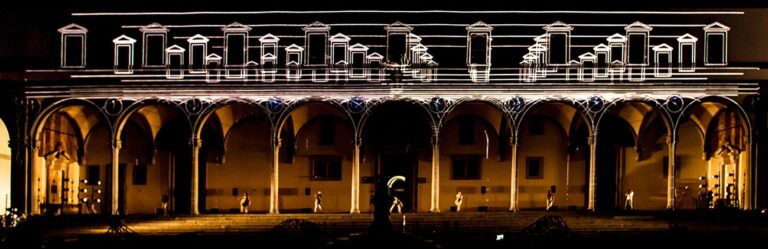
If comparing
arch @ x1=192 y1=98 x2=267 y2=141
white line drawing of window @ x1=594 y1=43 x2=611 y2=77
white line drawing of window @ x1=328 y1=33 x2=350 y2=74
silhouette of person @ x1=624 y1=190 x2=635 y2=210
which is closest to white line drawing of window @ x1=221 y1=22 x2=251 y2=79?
arch @ x1=192 y1=98 x2=267 y2=141

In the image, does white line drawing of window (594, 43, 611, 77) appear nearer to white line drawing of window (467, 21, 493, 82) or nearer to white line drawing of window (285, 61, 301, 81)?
white line drawing of window (467, 21, 493, 82)

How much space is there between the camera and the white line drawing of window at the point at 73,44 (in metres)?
45.9

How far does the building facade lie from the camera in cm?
4350

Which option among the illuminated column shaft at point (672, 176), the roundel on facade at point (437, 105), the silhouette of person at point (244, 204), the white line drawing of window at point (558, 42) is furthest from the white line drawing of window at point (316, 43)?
the illuminated column shaft at point (672, 176)

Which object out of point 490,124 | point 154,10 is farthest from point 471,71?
point 154,10

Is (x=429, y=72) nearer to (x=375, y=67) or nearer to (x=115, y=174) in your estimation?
(x=375, y=67)

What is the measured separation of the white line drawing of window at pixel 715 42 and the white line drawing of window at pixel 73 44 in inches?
987

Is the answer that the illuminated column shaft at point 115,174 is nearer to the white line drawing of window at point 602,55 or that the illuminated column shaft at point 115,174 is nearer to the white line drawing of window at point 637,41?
the white line drawing of window at point 602,55

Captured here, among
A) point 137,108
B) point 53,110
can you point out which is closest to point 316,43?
point 137,108

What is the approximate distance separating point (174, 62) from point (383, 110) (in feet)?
28.6

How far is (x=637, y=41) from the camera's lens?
45906 mm

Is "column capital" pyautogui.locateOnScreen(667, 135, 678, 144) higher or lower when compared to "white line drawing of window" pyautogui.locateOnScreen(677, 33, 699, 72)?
lower

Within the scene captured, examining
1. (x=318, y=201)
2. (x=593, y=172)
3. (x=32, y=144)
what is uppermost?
(x=32, y=144)

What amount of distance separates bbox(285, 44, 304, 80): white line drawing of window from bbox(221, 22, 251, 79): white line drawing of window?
1713 millimetres
